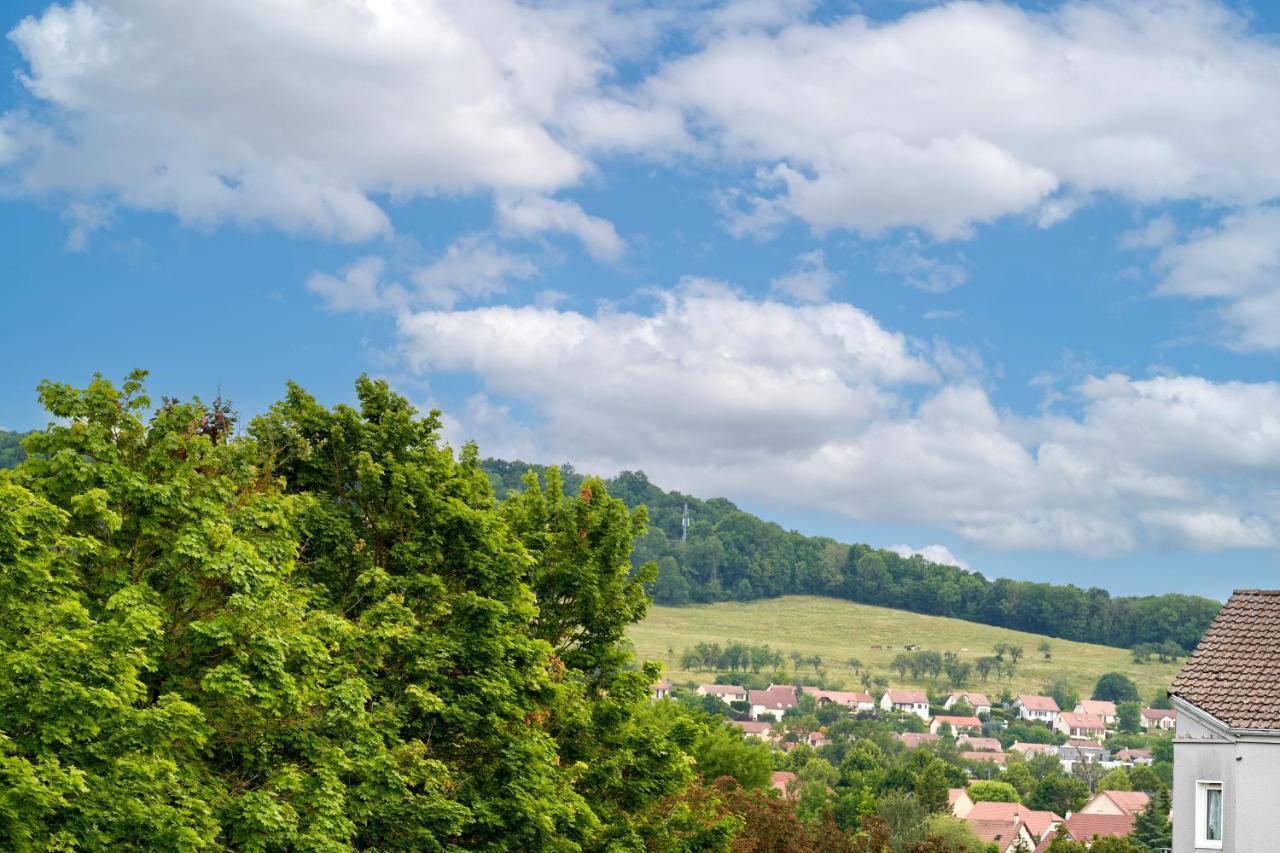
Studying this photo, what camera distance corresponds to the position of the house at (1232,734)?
34.1 m

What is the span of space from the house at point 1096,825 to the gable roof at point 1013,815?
1267 cm

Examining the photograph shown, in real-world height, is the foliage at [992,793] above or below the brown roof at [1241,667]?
below

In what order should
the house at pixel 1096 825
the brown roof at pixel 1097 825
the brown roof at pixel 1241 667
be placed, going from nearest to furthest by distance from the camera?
the brown roof at pixel 1241 667, the house at pixel 1096 825, the brown roof at pixel 1097 825

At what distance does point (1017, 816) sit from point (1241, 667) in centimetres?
12387

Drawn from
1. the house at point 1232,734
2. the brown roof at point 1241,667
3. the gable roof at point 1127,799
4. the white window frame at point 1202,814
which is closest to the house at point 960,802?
the gable roof at point 1127,799

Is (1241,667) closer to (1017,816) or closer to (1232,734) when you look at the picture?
(1232,734)

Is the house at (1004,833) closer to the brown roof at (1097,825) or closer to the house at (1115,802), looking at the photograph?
the brown roof at (1097,825)

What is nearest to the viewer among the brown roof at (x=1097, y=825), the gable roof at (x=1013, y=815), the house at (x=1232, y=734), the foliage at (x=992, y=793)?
the house at (x=1232, y=734)

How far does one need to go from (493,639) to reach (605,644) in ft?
23.1

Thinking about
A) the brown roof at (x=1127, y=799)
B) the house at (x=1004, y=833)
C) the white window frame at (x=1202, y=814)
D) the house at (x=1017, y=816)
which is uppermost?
the white window frame at (x=1202, y=814)

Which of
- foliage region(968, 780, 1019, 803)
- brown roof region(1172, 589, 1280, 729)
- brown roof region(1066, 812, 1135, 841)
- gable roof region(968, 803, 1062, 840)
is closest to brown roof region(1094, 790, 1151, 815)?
gable roof region(968, 803, 1062, 840)

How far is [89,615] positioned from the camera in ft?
80.3

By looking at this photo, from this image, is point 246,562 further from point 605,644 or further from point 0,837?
point 605,644

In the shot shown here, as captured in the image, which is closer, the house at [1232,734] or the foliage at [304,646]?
the foliage at [304,646]
